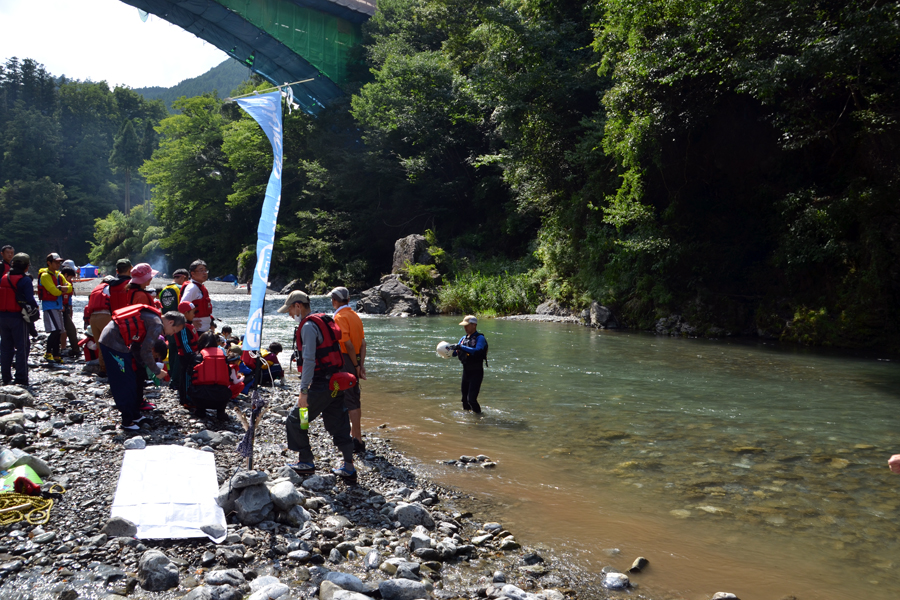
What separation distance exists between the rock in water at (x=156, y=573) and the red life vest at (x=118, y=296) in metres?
6.08

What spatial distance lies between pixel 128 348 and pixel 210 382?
1.27 metres

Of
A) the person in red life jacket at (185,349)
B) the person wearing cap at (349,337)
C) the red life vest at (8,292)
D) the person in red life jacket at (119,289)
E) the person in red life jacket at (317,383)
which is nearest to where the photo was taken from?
the person in red life jacket at (317,383)

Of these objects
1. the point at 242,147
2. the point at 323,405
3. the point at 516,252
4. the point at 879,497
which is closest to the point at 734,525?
the point at 879,497

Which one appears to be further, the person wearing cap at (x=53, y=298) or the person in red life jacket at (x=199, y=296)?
the person wearing cap at (x=53, y=298)

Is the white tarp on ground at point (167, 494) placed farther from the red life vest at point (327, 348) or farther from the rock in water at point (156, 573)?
the red life vest at point (327, 348)

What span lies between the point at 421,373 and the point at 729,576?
952 cm

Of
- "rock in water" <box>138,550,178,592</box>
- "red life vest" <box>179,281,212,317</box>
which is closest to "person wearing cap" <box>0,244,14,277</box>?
"red life vest" <box>179,281,212,317</box>

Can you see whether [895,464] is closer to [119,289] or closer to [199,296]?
[199,296]

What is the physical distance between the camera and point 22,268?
878 cm

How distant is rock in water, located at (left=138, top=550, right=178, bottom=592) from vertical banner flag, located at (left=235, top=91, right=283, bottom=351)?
1.80 m

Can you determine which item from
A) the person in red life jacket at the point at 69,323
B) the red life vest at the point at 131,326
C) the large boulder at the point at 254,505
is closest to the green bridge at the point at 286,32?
the person in red life jacket at the point at 69,323

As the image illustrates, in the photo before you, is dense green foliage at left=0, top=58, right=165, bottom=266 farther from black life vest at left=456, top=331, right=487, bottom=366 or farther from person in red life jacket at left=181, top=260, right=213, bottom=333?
black life vest at left=456, top=331, right=487, bottom=366

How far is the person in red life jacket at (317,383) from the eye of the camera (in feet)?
19.8

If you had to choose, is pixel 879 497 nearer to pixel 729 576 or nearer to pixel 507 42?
pixel 729 576
